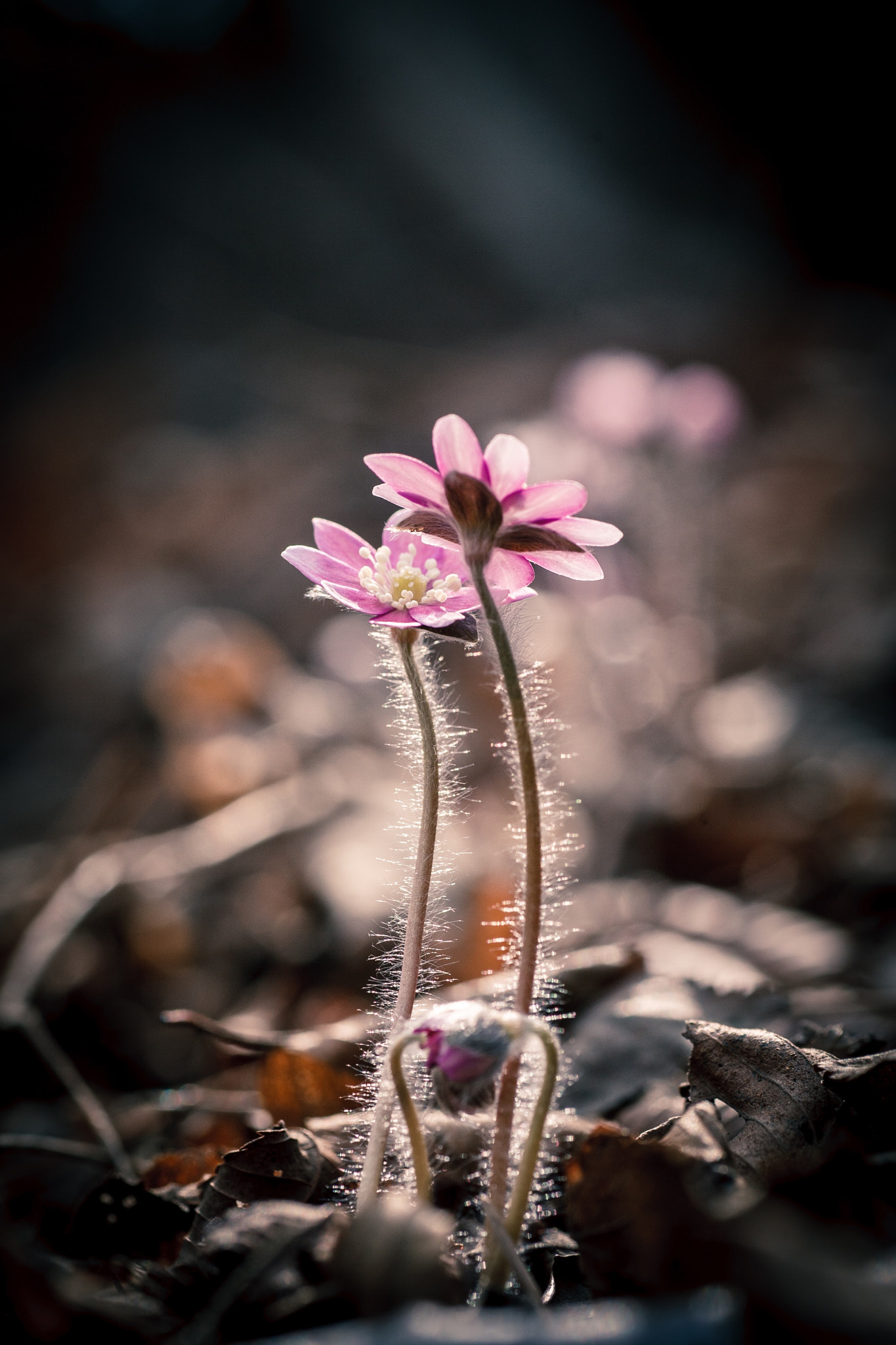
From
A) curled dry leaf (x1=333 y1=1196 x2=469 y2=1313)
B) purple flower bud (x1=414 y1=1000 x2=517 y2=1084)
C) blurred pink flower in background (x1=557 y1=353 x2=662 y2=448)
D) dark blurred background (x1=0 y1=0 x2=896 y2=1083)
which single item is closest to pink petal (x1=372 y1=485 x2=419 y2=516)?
dark blurred background (x1=0 y1=0 x2=896 y2=1083)

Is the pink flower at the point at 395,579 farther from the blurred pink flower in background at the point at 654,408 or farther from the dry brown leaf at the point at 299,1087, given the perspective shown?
the blurred pink flower in background at the point at 654,408

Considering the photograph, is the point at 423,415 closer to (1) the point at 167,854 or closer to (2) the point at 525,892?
(1) the point at 167,854

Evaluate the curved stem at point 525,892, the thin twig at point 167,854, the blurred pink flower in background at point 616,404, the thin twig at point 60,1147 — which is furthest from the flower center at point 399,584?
the blurred pink flower in background at point 616,404

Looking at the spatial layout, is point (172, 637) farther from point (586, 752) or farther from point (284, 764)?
point (586, 752)

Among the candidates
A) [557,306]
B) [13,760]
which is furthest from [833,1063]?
[557,306]

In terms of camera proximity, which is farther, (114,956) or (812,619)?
(812,619)

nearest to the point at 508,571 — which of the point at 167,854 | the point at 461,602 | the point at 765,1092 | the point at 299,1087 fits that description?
the point at 461,602
